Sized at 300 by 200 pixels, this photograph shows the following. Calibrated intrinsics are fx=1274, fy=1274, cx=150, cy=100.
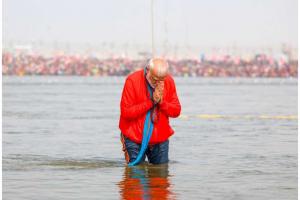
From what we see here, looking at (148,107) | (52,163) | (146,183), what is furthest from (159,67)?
(52,163)

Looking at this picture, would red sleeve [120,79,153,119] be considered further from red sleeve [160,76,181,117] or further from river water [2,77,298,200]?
river water [2,77,298,200]

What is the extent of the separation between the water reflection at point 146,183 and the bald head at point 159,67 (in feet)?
3.43

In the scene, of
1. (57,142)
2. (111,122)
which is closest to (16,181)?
(57,142)

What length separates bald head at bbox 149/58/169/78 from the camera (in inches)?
492

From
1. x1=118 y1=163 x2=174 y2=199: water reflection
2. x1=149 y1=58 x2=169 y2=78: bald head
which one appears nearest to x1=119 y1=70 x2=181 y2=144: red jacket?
x1=149 y1=58 x2=169 y2=78: bald head

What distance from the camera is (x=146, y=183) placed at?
12.2m

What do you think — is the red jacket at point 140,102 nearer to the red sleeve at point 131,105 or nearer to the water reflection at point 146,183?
the red sleeve at point 131,105

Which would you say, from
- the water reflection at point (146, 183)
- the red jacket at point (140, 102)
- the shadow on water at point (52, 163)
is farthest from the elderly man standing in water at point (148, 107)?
the shadow on water at point (52, 163)

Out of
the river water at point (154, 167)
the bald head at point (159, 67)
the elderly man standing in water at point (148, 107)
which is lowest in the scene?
the river water at point (154, 167)

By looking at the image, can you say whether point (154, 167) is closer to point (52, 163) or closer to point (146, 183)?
point (146, 183)

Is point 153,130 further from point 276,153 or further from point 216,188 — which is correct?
point 276,153

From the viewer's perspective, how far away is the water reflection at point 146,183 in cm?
1126

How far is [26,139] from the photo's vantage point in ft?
63.9

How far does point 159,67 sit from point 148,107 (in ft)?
1.67
